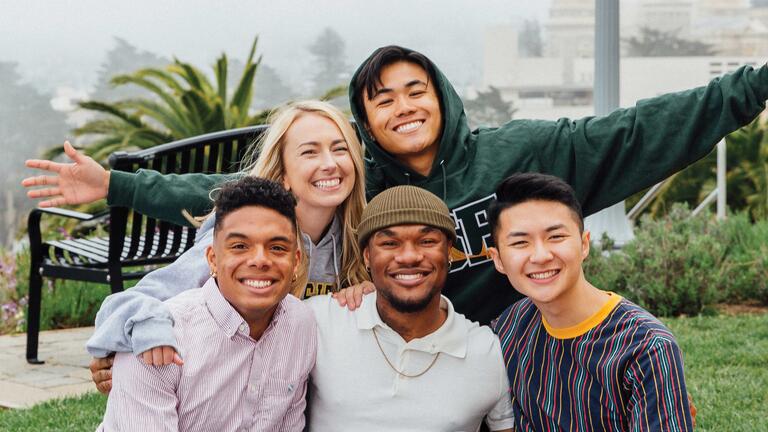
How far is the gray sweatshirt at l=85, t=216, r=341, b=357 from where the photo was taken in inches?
105

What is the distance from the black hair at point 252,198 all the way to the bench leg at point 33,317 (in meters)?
2.82

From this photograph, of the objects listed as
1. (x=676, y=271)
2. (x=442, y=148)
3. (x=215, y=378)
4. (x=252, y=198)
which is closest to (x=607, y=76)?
(x=676, y=271)

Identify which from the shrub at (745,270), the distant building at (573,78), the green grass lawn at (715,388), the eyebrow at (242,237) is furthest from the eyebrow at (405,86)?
the distant building at (573,78)

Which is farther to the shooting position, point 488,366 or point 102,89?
point 102,89

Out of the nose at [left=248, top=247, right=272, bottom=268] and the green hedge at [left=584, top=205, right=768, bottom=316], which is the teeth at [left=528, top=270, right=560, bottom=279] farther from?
the green hedge at [left=584, top=205, right=768, bottom=316]

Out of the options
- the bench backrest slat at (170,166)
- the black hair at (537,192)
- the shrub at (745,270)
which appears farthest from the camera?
the shrub at (745,270)

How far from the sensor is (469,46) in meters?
15.7

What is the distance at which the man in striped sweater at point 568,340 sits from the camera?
2.56 meters

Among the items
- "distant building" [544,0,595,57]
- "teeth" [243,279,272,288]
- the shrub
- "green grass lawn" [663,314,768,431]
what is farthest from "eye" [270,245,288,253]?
"distant building" [544,0,595,57]

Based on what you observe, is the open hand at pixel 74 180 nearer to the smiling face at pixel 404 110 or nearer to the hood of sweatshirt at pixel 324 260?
the hood of sweatshirt at pixel 324 260

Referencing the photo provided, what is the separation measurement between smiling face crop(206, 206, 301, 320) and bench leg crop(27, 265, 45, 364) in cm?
286

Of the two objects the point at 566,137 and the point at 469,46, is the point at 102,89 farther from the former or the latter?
the point at 566,137

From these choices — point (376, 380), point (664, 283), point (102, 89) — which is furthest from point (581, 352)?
point (102, 89)

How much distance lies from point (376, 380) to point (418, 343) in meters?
0.18
